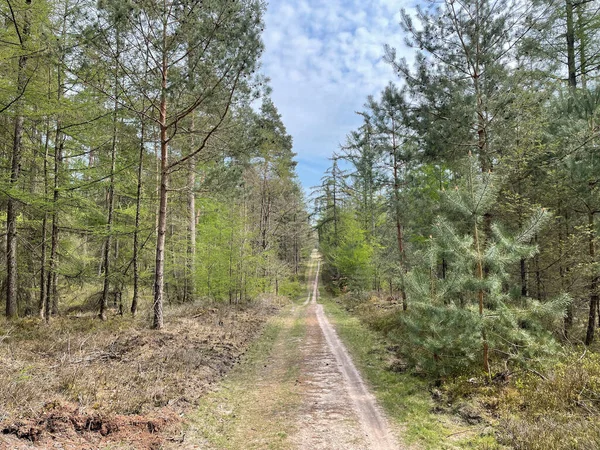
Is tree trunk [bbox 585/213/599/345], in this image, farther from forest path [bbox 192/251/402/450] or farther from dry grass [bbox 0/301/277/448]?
dry grass [bbox 0/301/277/448]

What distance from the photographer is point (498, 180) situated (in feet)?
23.6

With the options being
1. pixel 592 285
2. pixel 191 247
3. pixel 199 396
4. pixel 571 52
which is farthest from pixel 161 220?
pixel 571 52

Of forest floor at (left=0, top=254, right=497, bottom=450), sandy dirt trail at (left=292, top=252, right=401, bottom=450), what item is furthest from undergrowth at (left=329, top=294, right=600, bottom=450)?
sandy dirt trail at (left=292, top=252, right=401, bottom=450)

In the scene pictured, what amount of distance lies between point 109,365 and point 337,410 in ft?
15.5

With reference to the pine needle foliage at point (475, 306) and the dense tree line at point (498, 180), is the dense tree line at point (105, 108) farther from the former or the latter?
the pine needle foliage at point (475, 306)

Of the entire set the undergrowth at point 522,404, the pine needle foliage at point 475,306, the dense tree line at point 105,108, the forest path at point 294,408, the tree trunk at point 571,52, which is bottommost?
the forest path at point 294,408

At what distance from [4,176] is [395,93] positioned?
11.7 metres

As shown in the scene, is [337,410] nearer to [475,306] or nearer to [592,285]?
[475,306]

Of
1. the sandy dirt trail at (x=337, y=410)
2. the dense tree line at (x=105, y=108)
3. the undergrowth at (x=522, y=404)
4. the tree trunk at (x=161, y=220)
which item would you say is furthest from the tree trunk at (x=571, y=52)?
the tree trunk at (x=161, y=220)

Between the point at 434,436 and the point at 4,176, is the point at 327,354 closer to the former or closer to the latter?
the point at 434,436

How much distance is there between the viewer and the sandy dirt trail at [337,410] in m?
4.71

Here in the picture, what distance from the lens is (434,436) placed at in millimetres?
4812

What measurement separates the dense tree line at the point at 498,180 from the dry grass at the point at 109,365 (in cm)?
516

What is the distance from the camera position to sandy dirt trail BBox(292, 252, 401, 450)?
186 inches
